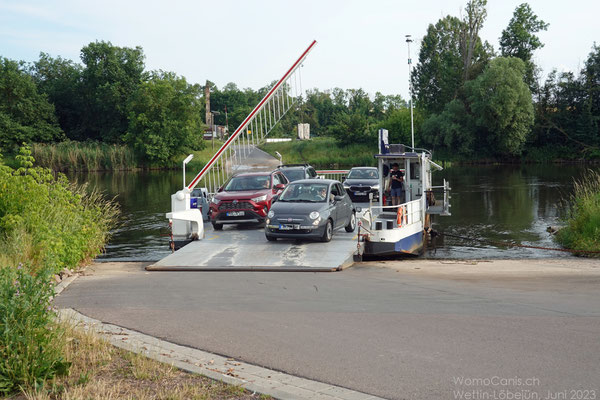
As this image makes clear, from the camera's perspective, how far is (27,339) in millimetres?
5922

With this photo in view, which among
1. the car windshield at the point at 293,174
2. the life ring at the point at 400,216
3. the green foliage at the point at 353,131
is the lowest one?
the life ring at the point at 400,216

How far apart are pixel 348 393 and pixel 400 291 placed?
517cm

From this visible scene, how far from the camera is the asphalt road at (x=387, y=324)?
20.1 ft

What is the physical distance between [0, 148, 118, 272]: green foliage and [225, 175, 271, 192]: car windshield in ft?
17.0

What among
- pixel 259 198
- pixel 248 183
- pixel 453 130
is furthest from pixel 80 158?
pixel 259 198

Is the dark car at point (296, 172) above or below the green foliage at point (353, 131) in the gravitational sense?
below

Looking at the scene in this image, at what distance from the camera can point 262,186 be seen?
20.0 meters

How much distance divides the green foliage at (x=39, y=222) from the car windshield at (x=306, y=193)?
5.37 meters

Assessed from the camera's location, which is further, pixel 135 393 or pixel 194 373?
pixel 194 373

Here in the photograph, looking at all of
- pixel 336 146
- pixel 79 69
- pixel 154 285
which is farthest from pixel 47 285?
pixel 79 69

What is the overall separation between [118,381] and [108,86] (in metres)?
88.1

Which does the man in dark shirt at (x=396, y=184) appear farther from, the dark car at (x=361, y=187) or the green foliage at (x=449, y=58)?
the green foliage at (x=449, y=58)

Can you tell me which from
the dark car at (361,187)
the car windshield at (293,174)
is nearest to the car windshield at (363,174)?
the dark car at (361,187)

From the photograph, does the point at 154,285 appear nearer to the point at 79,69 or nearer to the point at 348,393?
the point at 348,393
